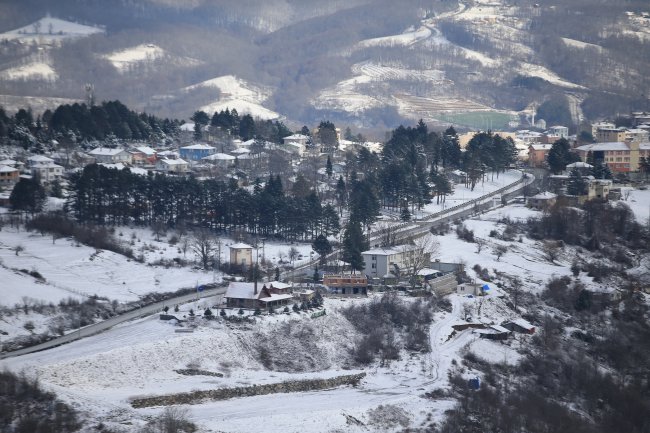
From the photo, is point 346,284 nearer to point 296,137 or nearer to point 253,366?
point 253,366

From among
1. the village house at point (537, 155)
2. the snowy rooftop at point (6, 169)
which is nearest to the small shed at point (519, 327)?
the snowy rooftop at point (6, 169)

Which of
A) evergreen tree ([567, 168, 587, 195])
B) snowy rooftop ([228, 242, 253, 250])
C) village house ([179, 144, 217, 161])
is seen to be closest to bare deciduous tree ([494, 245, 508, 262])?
evergreen tree ([567, 168, 587, 195])

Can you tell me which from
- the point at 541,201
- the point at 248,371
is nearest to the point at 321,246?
the point at 248,371

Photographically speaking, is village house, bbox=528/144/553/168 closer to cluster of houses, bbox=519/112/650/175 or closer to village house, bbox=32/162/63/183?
cluster of houses, bbox=519/112/650/175

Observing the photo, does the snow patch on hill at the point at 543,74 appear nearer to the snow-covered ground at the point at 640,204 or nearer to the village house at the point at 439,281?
the snow-covered ground at the point at 640,204

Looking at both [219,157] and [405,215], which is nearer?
[405,215]

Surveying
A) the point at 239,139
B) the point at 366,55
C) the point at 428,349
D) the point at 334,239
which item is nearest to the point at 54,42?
the point at 366,55
